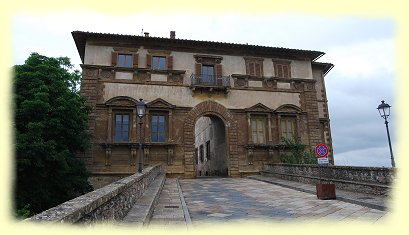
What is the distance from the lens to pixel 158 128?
60.3 feet

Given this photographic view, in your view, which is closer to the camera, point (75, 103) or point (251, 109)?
point (75, 103)

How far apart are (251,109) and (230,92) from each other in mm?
1992

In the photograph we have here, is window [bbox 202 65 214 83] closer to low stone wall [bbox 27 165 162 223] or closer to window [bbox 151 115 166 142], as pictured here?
window [bbox 151 115 166 142]

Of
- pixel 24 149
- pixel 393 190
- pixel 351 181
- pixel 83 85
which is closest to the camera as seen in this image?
pixel 393 190

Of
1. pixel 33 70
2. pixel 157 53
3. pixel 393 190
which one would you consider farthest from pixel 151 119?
pixel 393 190

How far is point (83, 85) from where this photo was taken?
1770 centimetres

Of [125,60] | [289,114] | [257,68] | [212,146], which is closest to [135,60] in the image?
[125,60]

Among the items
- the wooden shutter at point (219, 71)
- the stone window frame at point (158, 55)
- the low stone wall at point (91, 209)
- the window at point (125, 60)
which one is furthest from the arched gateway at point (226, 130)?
the low stone wall at point (91, 209)

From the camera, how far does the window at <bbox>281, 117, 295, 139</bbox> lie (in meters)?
20.4

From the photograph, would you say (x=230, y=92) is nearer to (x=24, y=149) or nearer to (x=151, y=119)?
(x=151, y=119)

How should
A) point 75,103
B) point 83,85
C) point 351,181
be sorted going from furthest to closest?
1. point 83,85
2. point 75,103
3. point 351,181

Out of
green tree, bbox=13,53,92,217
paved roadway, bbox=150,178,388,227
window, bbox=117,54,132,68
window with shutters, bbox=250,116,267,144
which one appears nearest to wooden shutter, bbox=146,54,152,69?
window, bbox=117,54,132,68

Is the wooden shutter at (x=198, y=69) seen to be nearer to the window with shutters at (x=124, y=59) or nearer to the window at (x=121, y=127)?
the window with shutters at (x=124, y=59)

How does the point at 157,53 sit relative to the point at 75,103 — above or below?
above
